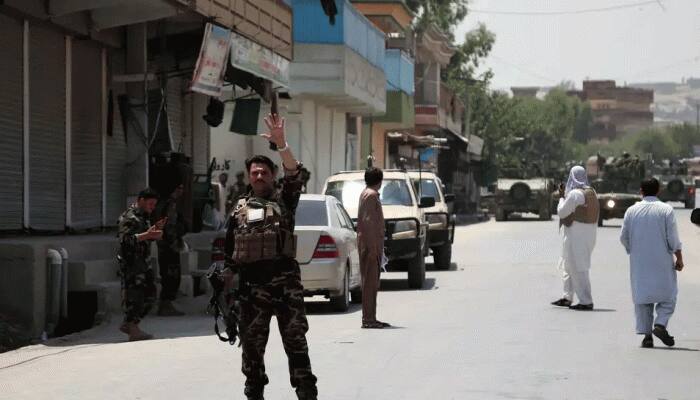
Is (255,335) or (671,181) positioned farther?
(671,181)

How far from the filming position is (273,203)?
9.42 m

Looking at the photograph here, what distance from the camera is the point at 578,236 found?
755 inches

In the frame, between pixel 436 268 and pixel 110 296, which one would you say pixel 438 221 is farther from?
pixel 110 296

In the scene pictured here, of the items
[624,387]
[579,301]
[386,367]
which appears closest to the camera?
[624,387]

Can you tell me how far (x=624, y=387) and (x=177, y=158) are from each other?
1341 centimetres

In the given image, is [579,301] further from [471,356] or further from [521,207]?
[521,207]

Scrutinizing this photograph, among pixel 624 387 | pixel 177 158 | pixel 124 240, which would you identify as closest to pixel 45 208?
pixel 177 158

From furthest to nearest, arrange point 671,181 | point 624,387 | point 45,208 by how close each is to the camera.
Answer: point 671,181 → point 45,208 → point 624,387

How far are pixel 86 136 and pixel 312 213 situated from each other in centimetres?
474

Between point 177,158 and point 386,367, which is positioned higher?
point 177,158

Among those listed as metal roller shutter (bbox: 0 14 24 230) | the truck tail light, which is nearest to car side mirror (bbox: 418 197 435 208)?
the truck tail light

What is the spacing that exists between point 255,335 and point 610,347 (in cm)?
581

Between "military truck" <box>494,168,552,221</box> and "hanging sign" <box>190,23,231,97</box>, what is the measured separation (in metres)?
44.3

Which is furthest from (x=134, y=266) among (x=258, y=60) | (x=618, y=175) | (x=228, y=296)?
(x=618, y=175)
